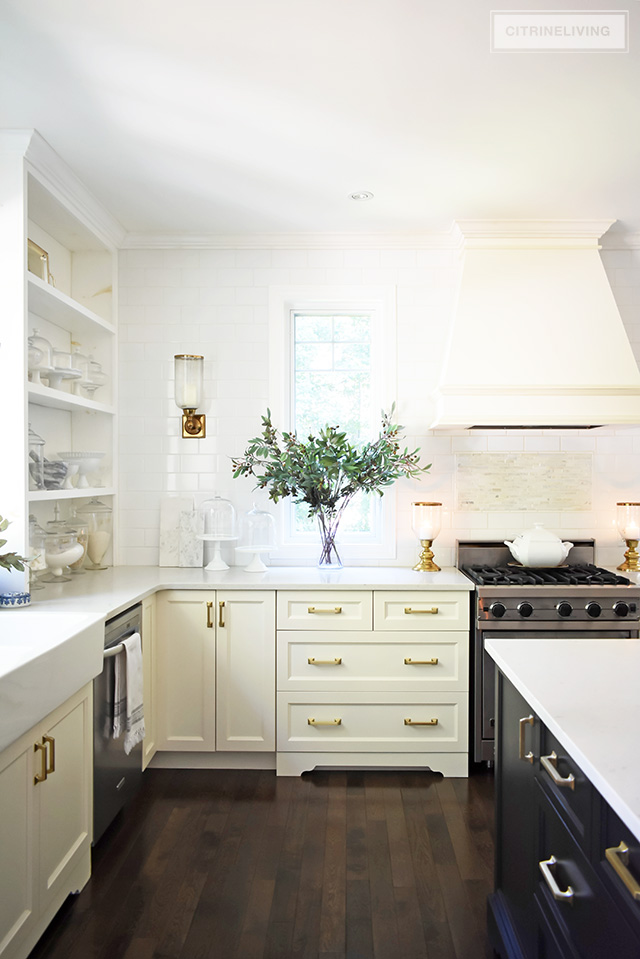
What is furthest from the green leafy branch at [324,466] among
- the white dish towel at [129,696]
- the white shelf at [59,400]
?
the white dish towel at [129,696]

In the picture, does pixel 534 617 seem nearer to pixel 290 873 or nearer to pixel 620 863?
pixel 290 873

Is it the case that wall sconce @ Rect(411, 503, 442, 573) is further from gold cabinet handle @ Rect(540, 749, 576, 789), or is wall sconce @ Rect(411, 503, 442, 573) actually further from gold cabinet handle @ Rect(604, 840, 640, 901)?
gold cabinet handle @ Rect(604, 840, 640, 901)

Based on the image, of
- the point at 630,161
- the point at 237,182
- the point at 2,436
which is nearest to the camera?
the point at 2,436

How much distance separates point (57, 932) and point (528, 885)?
145 centimetres

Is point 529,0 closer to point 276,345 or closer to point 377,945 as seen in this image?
point 276,345

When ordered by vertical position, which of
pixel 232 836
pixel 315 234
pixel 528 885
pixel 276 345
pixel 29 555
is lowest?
pixel 232 836

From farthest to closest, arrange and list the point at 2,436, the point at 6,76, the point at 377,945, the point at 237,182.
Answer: the point at 237,182, the point at 2,436, the point at 6,76, the point at 377,945

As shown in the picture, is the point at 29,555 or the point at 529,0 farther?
the point at 29,555

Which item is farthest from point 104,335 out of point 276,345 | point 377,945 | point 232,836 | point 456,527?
point 377,945

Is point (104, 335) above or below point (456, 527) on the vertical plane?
above

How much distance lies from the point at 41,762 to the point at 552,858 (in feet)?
4.67

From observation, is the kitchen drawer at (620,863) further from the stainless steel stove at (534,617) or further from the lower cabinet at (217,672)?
the lower cabinet at (217,672)

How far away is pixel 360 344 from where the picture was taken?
13.1ft

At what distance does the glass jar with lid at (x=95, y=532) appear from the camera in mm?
3684
